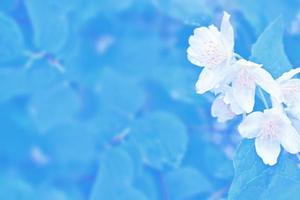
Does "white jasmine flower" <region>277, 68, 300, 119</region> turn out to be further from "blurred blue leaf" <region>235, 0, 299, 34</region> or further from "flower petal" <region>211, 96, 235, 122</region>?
"blurred blue leaf" <region>235, 0, 299, 34</region>

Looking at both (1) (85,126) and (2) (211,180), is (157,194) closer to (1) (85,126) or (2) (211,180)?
(2) (211,180)

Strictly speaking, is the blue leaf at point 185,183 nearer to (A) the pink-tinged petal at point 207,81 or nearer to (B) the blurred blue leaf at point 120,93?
(B) the blurred blue leaf at point 120,93

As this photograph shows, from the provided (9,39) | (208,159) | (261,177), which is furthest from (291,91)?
(9,39)

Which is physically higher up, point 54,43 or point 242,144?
point 54,43

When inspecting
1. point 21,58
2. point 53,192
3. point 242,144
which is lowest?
point 242,144

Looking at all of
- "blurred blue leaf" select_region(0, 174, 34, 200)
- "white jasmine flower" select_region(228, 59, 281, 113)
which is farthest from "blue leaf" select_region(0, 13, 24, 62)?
"white jasmine flower" select_region(228, 59, 281, 113)

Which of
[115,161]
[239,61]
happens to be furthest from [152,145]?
[239,61]
